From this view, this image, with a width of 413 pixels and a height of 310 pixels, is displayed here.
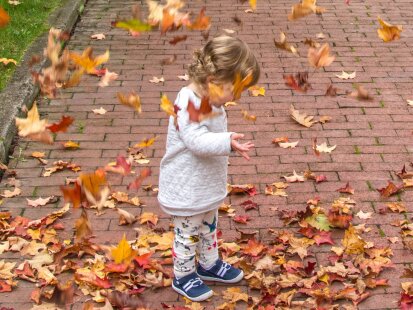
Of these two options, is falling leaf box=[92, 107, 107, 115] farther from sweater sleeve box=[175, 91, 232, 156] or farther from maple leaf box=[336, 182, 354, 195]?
sweater sleeve box=[175, 91, 232, 156]

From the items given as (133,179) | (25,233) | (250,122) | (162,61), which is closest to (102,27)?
(162,61)

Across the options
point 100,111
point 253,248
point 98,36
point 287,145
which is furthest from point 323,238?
point 98,36

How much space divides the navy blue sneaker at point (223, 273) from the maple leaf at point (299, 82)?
2.11 meters

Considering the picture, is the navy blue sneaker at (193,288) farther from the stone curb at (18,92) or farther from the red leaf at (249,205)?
the stone curb at (18,92)

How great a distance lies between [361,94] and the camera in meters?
5.87

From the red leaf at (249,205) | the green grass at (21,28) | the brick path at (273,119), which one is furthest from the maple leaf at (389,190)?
the green grass at (21,28)

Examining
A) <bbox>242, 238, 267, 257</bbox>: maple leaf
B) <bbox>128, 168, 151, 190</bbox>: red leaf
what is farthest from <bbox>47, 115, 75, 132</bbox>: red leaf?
<bbox>242, 238, 267, 257</bbox>: maple leaf

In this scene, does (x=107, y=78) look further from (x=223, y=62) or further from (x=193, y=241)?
(x=223, y=62)

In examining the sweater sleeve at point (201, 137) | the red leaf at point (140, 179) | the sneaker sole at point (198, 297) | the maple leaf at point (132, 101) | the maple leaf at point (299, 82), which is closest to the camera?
the sweater sleeve at point (201, 137)

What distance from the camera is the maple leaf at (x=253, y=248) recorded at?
13.9 ft

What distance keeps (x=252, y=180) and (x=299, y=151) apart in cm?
54

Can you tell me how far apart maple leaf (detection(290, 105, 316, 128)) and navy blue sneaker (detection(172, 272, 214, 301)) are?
2176 mm

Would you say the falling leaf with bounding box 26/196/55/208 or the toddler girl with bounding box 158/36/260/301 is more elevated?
the toddler girl with bounding box 158/36/260/301

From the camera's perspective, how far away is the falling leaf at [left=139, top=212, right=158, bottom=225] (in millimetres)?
4574
